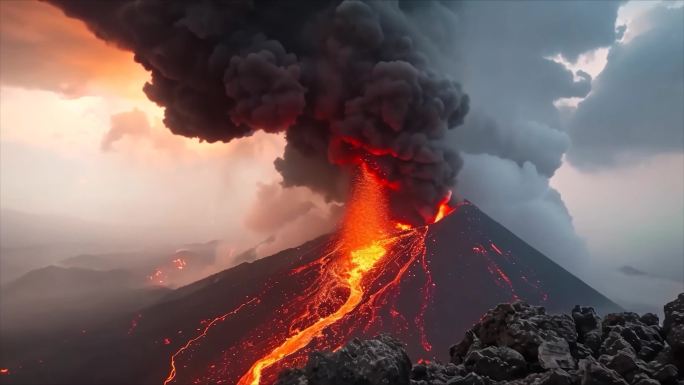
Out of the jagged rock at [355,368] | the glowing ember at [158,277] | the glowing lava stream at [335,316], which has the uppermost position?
the glowing ember at [158,277]

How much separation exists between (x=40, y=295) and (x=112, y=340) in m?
40.8

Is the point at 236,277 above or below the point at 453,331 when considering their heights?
above

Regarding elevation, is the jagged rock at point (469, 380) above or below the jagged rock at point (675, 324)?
above

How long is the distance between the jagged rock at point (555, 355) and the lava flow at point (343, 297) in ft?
77.6

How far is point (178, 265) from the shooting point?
87562 mm

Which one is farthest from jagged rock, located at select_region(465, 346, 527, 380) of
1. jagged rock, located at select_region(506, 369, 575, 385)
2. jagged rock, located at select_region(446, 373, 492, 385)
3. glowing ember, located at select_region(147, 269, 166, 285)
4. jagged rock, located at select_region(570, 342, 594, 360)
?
glowing ember, located at select_region(147, 269, 166, 285)

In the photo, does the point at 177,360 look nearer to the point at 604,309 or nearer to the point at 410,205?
the point at 410,205

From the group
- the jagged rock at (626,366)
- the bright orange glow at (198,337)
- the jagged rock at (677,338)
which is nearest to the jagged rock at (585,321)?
the jagged rock at (677,338)

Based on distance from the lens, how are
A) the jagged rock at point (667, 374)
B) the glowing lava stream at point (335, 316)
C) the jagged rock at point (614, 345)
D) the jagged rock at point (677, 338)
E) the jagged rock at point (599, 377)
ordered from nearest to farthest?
the jagged rock at point (599, 377), the jagged rock at point (667, 374), the jagged rock at point (677, 338), the jagged rock at point (614, 345), the glowing lava stream at point (335, 316)

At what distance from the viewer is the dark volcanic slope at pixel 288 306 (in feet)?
117

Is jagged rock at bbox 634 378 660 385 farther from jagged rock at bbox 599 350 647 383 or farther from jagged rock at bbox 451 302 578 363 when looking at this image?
jagged rock at bbox 451 302 578 363

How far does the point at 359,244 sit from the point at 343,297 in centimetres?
745

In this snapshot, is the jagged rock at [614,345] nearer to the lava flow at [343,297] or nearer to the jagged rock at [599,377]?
the jagged rock at [599,377]

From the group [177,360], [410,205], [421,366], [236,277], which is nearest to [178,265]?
[236,277]
